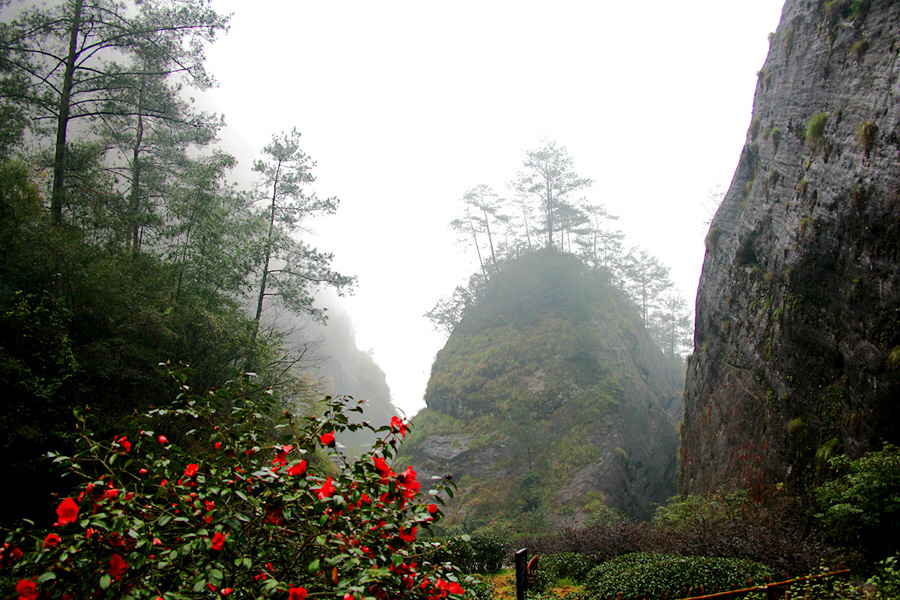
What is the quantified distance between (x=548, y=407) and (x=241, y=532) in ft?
74.5

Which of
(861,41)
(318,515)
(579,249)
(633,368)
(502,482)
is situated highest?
(579,249)

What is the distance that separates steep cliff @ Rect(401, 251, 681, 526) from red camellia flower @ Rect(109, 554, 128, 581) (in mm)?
18935

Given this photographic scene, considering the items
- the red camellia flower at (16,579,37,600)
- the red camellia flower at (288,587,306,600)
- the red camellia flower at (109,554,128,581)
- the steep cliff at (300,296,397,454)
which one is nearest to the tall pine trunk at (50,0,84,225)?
the red camellia flower at (16,579,37,600)

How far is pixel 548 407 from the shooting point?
943 inches

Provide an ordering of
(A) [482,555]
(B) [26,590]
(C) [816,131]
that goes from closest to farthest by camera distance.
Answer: (B) [26,590] → (C) [816,131] → (A) [482,555]

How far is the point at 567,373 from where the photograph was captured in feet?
82.7

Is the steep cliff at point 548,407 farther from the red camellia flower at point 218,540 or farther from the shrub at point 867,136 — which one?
the red camellia flower at point 218,540

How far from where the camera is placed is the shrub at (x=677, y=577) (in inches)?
249

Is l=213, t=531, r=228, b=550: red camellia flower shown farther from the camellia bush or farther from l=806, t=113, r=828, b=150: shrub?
l=806, t=113, r=828, b=150: shrub

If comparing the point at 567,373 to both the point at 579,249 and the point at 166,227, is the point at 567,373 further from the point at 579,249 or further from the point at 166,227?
the point at 166,227

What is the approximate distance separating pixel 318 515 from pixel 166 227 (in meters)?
12.3

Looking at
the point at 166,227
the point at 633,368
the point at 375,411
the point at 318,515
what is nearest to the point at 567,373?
the point at 633,368

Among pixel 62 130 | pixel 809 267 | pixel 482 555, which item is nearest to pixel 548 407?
pixel 482 555

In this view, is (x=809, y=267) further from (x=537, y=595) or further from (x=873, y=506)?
(x=537, y=595)
